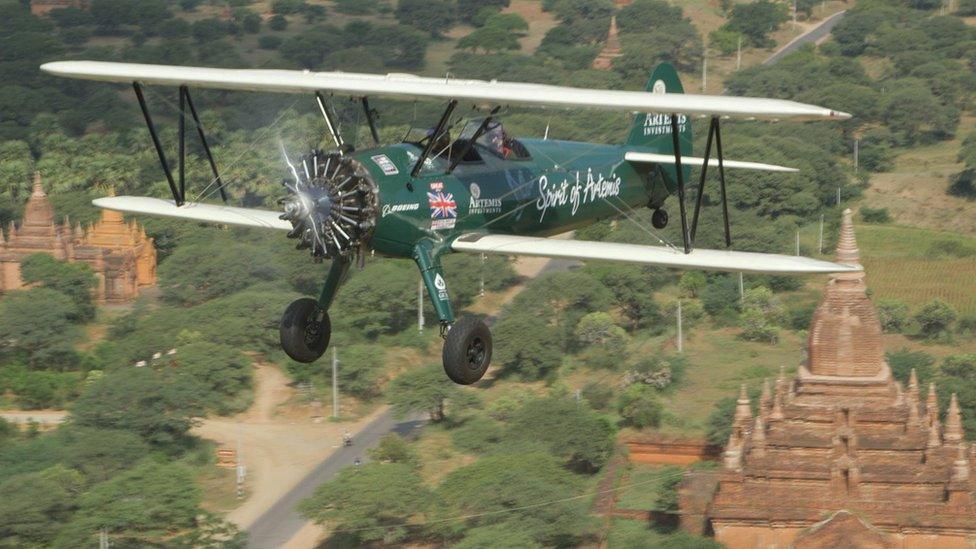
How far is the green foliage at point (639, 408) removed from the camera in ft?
277

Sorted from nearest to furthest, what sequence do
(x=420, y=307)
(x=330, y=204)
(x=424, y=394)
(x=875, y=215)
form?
(x=330, y=204), (x=424, y=394), (x=420, y=307), (x=875, y=215)

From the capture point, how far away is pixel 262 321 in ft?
320

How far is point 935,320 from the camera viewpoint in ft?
343

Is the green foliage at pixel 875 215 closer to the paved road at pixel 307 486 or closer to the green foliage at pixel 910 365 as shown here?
the green foliage at pixel 910 365

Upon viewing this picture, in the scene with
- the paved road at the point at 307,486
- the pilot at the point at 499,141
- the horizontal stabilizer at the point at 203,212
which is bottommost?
the paved road at the point at 307,486

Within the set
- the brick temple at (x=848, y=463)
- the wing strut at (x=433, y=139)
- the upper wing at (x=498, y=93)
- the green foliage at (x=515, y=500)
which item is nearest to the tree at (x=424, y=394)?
A: the green foliage at (x=515, y=500)

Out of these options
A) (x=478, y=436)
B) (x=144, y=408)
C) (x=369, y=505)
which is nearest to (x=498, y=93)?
(x=369, y=505)

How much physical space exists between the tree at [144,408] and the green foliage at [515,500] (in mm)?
13756

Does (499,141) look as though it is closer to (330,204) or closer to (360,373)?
(330,204)

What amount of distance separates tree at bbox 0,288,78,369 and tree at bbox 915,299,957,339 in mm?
40965

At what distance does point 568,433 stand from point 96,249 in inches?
1688

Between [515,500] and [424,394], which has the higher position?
[424,394]

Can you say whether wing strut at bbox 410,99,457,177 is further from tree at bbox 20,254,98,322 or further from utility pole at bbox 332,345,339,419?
tree at bbox 20,254,98,322

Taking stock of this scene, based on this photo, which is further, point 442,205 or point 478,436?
point 478,436
